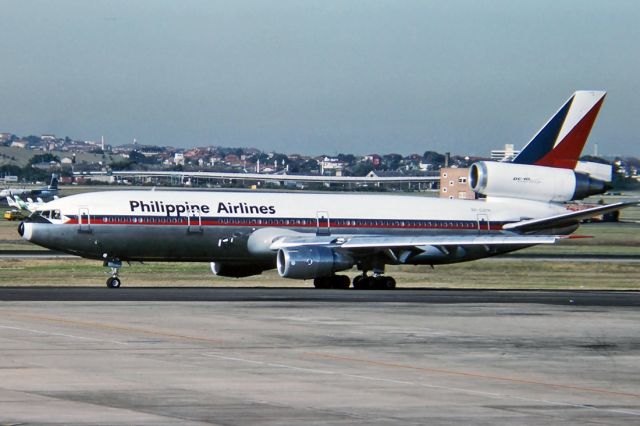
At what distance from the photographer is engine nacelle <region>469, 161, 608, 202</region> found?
5159cm

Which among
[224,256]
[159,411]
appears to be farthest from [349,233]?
[159,411]

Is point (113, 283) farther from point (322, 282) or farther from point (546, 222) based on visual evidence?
point (546, 222)

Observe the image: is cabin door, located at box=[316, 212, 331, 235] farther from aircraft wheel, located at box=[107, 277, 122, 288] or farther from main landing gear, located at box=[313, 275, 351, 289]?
aircraft wheel, located at box=[107, 277, 122, 288]

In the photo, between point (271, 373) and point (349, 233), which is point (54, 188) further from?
point (271, 373)

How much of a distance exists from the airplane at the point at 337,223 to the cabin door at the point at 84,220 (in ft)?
0.13

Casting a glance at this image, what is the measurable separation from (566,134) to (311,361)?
3222 cm

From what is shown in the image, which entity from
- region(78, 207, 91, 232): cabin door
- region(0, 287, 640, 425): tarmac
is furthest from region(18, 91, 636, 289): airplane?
region(0, 287, 640, 425): tarmac

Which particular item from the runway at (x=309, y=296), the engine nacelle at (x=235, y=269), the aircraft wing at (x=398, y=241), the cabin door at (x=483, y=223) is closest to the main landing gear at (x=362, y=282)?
the aircraft wing at (x=398, y=241)

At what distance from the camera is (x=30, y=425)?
15.0m

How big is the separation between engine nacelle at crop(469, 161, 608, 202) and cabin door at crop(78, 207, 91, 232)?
17.5m

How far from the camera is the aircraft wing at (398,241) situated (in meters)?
46.1

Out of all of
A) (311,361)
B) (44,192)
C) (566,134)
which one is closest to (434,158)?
(44,192)

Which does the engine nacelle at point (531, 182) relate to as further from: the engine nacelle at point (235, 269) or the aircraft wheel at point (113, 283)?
the aircraft wheel at point (113, 283)

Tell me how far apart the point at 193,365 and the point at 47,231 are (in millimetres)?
24789
